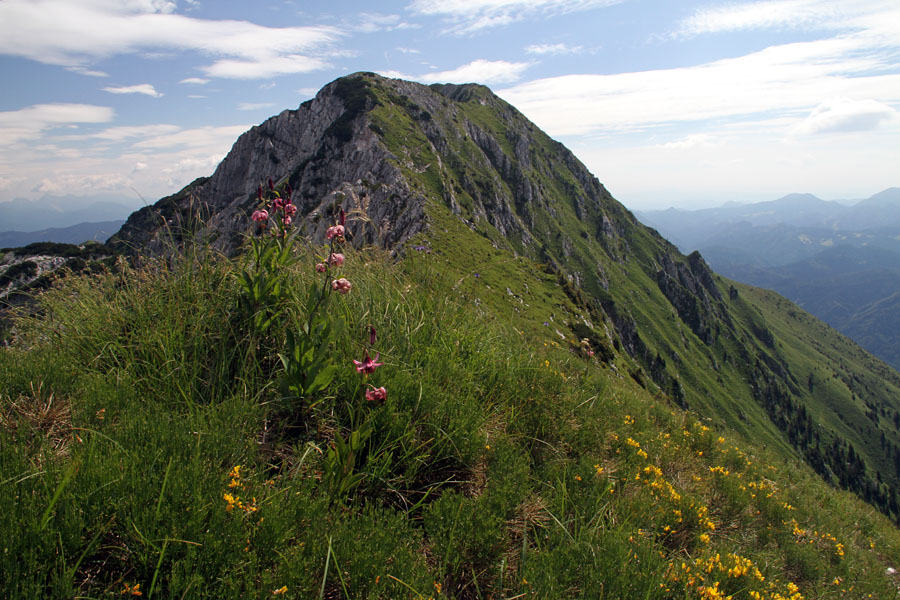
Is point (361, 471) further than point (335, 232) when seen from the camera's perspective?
No

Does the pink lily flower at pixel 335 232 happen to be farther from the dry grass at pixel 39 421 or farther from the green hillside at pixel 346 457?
the dry grass at pixel 39 421

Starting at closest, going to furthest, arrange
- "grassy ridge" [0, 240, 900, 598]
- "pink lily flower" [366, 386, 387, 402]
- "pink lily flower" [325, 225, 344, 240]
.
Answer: "grassy ridge" [0, 240, 900, 598]
"pink lily flower" [366, 386, 387, 402]
"pink lily flower" [325, 225, 344, 240]

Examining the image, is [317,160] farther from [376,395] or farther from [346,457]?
[346,457]

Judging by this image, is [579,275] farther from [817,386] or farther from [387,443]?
[387,443]

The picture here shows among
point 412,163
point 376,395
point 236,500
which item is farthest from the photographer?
point 412,163

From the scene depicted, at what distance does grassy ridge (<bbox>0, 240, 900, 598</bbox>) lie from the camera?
2268 mm

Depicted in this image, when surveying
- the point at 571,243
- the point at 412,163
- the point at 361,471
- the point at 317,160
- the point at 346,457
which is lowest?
the point at 361,471

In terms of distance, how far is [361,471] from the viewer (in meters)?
3.36

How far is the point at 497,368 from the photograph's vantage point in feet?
17.2

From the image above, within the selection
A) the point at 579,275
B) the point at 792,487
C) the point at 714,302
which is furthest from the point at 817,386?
the point at 792,487

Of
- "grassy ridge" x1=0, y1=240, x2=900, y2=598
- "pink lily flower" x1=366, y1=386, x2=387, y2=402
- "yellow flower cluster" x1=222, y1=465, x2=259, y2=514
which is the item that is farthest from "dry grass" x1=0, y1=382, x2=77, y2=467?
"pink lily flower" x1=366, y1=386, x2=387, y2=402

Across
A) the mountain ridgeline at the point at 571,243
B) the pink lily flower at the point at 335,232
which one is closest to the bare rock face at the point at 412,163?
the mountain ridgeline at the point at 571,243

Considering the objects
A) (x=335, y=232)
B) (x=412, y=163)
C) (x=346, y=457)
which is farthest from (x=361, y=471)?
(x=412, y=163)

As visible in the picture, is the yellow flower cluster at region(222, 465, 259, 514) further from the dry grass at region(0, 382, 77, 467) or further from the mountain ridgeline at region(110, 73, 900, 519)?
the mountain ridgeline at region(110, 73, 900, 519)
